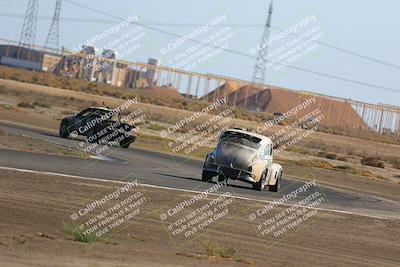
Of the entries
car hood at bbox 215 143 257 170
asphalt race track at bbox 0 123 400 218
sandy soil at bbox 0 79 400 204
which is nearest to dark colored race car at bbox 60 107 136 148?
asphalt race track at bbox 0 123 400 218

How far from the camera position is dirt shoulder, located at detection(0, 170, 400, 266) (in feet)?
39.5

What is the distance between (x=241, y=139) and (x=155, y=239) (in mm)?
12048

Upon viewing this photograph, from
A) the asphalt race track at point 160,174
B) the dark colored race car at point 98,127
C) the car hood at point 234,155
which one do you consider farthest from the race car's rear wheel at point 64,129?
the car hood at point 234,155

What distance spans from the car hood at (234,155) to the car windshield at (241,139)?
0.14m

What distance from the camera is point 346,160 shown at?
6191 cm

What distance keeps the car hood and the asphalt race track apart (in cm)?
71

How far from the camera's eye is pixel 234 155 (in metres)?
25.8

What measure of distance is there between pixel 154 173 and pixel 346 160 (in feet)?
118

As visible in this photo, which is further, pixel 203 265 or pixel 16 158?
pixel 16 158

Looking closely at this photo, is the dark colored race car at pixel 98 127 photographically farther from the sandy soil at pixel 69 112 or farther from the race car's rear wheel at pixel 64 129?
the sandy soil at pixel 69 112

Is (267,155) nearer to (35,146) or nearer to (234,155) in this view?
(234,155)

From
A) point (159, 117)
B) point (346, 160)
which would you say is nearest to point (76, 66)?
point (159, 117)

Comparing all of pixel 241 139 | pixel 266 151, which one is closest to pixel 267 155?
pixel 266 151

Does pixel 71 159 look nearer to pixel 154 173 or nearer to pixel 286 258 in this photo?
pixel 154 173
